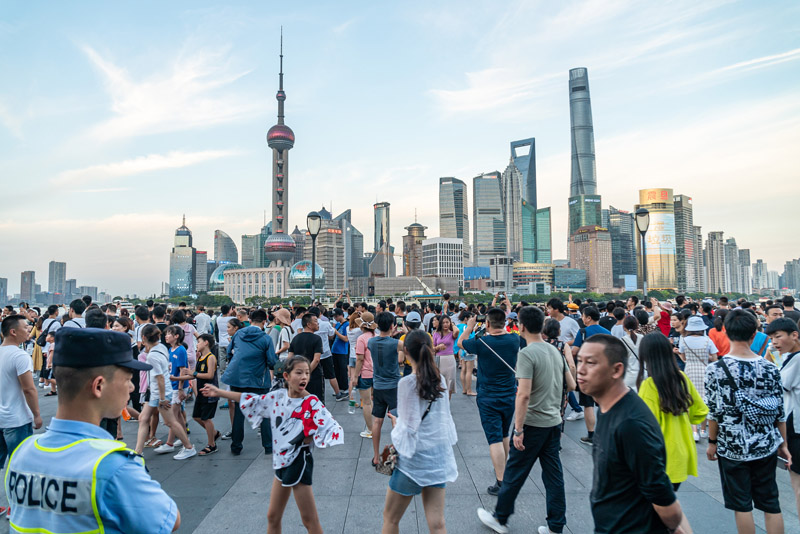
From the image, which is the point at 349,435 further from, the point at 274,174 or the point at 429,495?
the point at 274,174

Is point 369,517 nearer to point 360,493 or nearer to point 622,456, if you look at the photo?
point 360,493

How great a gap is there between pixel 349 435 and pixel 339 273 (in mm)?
171874

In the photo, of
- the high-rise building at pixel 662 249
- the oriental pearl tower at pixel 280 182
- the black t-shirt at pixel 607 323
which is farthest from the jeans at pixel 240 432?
the high-rise building at pixel 662 249

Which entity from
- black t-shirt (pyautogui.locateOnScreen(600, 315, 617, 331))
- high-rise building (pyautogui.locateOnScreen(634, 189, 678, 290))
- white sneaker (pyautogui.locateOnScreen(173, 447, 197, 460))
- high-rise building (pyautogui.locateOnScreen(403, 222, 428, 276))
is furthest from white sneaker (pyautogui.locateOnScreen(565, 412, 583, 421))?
high-rise building (pyautogui.locateOnScreen(403, 222, 428, 276))

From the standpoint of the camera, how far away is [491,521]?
418cm

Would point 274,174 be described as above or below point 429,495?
above

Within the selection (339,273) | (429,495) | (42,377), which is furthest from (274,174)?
(429,495)

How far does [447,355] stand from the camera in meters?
8.58

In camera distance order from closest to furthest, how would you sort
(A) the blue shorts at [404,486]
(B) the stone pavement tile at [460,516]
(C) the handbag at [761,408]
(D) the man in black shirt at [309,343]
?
(A) the blue shorts at [404,486], (C) the handbag at [761,408], (B) the stone pavement tile at [460,516], (D) the man in black shirt at [309,343]

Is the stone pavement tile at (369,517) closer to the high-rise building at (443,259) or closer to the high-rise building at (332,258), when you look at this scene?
the high-rise building at (443,259)

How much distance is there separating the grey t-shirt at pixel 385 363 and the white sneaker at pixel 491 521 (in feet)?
6.27

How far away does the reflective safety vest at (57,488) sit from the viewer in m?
1.55

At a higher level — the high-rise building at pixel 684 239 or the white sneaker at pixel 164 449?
the high-rise building at pixel 684 239

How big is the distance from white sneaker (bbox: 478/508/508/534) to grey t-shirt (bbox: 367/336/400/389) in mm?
1910
